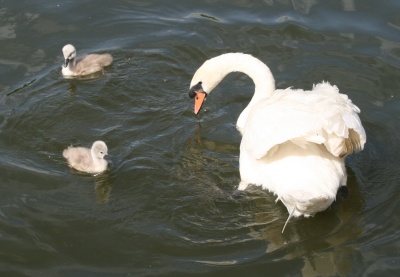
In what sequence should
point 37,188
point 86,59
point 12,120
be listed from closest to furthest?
point 37,188 → point 12,120 → point 86,59

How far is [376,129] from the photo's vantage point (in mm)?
8773

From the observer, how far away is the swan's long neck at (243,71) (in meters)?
8.72

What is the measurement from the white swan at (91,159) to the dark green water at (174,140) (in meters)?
0.12

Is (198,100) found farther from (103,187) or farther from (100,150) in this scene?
(103,187)

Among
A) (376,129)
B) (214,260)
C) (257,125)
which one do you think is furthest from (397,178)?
(214,260)

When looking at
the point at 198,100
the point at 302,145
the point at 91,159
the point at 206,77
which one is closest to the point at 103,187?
the point at 91,159

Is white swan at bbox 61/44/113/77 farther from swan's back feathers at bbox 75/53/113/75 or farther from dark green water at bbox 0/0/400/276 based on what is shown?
dark green water at bbox 0/0/400/276

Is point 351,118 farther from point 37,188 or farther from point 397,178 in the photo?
point 37,188

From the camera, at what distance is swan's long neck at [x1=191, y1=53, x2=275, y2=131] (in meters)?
8.72

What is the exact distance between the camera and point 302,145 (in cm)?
673

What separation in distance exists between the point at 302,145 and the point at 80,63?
4.01m

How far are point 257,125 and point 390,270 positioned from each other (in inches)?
69.3

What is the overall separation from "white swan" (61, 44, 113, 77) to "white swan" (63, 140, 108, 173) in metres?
2.05

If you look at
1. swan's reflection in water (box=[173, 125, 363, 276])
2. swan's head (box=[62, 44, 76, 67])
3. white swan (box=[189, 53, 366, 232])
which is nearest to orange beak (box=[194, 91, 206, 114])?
swan's reflection in water (box=[173, 125, 363, 276])
